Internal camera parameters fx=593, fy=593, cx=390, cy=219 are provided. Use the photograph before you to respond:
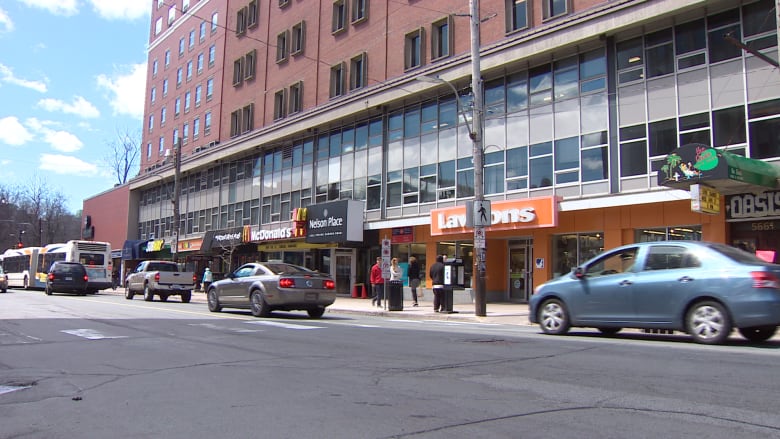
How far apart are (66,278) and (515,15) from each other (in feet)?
82.9

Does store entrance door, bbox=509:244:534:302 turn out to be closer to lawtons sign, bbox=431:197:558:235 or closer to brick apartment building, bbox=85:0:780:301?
brick apartment building, bbox=85:0:780:301

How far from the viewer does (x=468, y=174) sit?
24.5 meters

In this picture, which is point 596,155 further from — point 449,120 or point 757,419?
point 757,419

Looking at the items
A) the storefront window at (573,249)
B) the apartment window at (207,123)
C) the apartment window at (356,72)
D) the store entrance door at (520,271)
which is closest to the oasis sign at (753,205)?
the storefront window at (573,249)

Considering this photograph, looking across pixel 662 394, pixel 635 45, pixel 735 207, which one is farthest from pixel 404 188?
pixel 662 394

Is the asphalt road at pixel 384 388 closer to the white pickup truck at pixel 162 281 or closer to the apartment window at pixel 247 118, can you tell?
the white pickup truck at pixel 162 281

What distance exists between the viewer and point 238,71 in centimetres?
4150

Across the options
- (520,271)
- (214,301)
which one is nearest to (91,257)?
(214,301)

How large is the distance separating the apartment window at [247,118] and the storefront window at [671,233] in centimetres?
2696

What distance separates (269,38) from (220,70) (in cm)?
754

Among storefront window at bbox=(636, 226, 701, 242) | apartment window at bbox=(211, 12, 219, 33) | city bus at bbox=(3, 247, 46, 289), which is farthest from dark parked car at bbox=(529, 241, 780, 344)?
apartment window at bbox=(211, 12, 219, 33)

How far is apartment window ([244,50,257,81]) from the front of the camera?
39.6m

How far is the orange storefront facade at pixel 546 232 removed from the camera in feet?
62.6

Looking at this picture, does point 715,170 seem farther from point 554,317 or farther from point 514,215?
point 514,215
